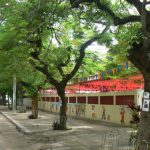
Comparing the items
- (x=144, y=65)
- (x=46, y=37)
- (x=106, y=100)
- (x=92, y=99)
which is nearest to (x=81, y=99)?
(x=92, y=99)

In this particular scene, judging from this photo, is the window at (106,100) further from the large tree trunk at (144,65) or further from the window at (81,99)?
the large tree trunk at (144,65)

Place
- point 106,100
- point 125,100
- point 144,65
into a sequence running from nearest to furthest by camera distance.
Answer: point 144,65
point 125,100
point 106,100

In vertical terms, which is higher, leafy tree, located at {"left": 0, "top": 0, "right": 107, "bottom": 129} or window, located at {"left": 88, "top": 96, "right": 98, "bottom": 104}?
leafy tree, located at {"left": 0, "top": 0, "right": 107, "bottom": 129}

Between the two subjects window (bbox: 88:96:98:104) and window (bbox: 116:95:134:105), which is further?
window (bbox: 88:96:98:104)

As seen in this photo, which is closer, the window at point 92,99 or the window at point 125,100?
the window at point 125,100

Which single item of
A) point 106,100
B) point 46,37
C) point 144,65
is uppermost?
point 46,37

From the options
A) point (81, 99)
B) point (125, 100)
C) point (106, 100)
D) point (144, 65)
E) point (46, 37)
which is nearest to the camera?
point (144, 65)

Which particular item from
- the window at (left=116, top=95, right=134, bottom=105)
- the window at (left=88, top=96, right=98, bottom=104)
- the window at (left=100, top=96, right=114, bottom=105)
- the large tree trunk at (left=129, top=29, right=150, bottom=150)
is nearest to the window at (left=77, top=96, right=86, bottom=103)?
the window at (left=88, top=96, right=98, bottom=104)

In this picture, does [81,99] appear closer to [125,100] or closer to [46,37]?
[125,100]

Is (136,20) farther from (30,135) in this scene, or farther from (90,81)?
(90,81)

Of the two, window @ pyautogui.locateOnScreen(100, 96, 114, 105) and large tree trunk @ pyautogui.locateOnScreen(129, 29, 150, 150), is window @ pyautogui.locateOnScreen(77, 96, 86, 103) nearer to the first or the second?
window @ pyautogui.locateOnScreen(100, 96, 114, 105)

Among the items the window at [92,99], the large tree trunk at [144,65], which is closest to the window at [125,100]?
the window at [92,99]

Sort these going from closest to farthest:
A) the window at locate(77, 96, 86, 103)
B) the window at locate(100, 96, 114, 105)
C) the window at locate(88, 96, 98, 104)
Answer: the window at locate(100, 96, 114, 105) < the window at locate(88, 96, 98, 104) < the window at locate(77, 96, 86, 103)

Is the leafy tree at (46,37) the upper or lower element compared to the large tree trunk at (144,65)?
Answer: upper
